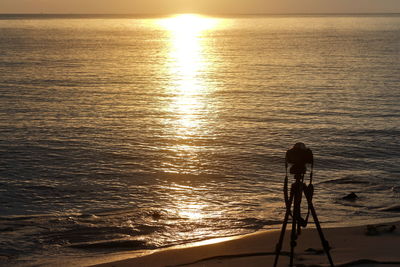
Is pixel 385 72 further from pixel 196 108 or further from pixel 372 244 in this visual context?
pixel 372 244

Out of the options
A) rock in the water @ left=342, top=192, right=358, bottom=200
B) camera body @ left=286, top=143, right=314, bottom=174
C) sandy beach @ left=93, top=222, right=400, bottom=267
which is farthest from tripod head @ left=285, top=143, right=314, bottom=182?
rock in the water @ left=342, top=192, right=358, bottom=200

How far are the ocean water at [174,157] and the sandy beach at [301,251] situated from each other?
4.64 ft

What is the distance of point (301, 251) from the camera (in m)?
11.4

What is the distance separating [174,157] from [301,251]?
1143cm

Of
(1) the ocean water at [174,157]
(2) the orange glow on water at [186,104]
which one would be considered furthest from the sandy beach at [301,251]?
(2) the orange glow on water at [186,104]

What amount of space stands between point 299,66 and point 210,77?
12.1 m

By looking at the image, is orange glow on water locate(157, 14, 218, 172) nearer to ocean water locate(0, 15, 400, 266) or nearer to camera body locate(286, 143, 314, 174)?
ocean water locate(0, 15, 400, 266)

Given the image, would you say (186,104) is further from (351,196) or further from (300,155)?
(300,155)

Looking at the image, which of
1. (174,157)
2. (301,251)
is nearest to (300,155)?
(301,251)

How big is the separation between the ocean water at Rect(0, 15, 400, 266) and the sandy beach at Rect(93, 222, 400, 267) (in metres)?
1.41

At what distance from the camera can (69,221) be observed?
15383 millimetres

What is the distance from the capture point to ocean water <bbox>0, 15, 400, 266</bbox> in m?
14.8

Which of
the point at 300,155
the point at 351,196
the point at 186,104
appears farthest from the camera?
the point at 186,104

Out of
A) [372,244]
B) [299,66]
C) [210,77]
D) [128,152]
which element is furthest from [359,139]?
[299,66]
